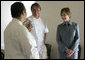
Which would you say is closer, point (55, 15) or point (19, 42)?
point (19, 42)

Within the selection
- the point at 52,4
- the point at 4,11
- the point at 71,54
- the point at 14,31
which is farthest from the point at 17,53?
the point at 52,4

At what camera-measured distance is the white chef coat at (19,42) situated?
1.83 m

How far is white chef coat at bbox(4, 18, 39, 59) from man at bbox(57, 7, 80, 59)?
3.36 feet

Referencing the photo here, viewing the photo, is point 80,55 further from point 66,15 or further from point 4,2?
point 4,2

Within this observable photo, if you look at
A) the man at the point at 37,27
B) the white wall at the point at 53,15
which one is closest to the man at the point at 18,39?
the man at the point at 37,27

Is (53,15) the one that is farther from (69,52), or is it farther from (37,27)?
(69,52)

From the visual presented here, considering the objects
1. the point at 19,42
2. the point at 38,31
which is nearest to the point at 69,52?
the point at 38,31

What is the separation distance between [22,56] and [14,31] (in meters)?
0.27

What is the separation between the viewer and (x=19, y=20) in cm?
192

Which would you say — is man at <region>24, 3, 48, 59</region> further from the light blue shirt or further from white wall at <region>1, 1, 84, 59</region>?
white wall at <region>1, 1, 84, 59</region>

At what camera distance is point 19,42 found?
1846 millimetres

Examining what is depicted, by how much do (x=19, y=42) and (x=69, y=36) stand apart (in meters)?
1.16

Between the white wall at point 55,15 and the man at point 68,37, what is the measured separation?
4.58 feet

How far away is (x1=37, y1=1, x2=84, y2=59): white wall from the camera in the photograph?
13.8 ft
